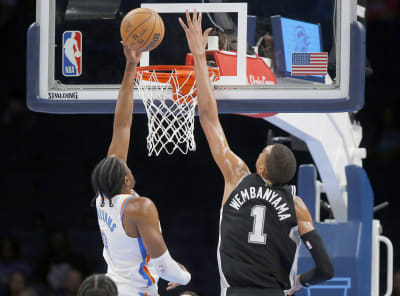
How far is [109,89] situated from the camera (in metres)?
4.49

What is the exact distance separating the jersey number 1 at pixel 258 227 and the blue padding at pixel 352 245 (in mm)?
2134

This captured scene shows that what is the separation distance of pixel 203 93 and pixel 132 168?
6.34 metres

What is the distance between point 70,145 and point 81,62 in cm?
595

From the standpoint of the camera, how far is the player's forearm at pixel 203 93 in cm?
378

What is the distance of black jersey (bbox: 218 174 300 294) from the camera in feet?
11.1

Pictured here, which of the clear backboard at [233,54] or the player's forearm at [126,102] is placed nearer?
the player's forearm at [126,102]

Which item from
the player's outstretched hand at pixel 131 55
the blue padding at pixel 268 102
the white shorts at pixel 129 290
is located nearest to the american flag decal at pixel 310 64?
the blue padding at pixel 268 102

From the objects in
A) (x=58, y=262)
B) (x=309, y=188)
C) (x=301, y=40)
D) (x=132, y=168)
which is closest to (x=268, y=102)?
(x=301, y=40)

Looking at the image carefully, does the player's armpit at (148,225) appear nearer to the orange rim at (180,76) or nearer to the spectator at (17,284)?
the orange rim at (180,76)

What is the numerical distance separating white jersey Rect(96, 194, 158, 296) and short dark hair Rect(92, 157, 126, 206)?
0.16 feet

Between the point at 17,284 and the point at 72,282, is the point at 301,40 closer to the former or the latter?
the point at 72,282

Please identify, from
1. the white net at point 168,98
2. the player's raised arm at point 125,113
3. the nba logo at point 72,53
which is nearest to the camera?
the player's raised arm at point 125,113

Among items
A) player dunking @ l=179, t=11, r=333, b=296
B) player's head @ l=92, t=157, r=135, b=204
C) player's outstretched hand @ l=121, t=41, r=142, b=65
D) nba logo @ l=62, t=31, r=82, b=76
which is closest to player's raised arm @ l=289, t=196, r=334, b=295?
player dunking @ l=179, t=11, r=333, b=296

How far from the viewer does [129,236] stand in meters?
3.38
